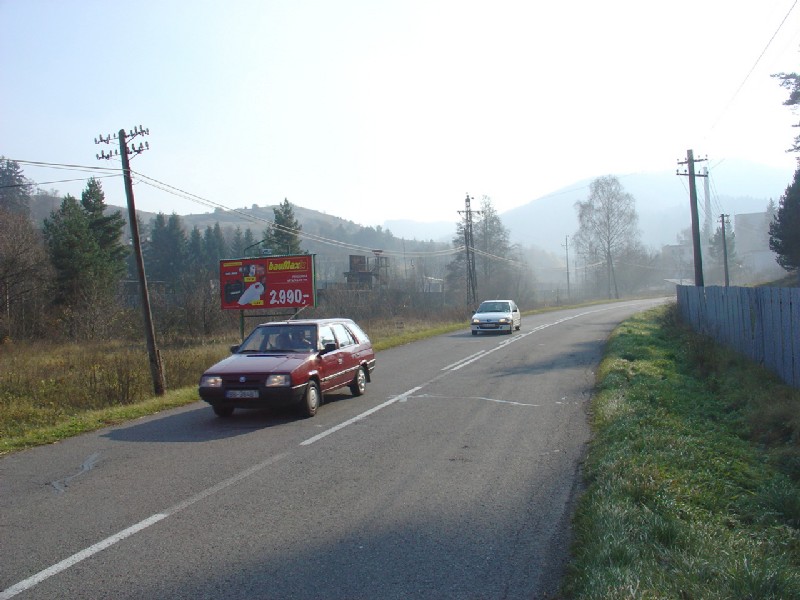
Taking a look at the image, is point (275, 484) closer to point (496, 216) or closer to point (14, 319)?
point (14, 319)

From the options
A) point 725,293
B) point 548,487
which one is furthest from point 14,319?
point 548,487

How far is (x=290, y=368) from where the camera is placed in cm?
1052

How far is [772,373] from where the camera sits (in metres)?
13.4

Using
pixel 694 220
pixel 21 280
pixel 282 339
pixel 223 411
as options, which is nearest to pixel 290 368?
pixel 223 411

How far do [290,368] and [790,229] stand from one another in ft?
125

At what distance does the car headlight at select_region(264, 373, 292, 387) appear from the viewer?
33.6 feet

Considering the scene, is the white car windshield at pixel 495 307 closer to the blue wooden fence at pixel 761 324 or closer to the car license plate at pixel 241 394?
the blue wooden fence at pixel 761 324

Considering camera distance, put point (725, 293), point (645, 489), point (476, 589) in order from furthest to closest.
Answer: point (725, 293), point (645, 489), point (476, 589)

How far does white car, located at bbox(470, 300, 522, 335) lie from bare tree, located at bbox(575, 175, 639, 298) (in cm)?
5470

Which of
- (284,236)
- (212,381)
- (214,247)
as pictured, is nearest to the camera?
(212,381)

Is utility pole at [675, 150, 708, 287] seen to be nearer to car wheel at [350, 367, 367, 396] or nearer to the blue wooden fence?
the blue wooden fence

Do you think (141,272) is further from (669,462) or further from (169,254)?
(169,254)

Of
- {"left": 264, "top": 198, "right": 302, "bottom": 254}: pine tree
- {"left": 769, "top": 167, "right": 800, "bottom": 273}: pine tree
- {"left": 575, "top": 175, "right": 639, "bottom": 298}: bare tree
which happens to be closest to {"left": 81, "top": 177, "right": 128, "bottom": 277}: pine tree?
{"left": 264, "top": 198, "right": 302, "bottom": 254}: pine tree

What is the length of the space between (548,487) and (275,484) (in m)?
2.72
